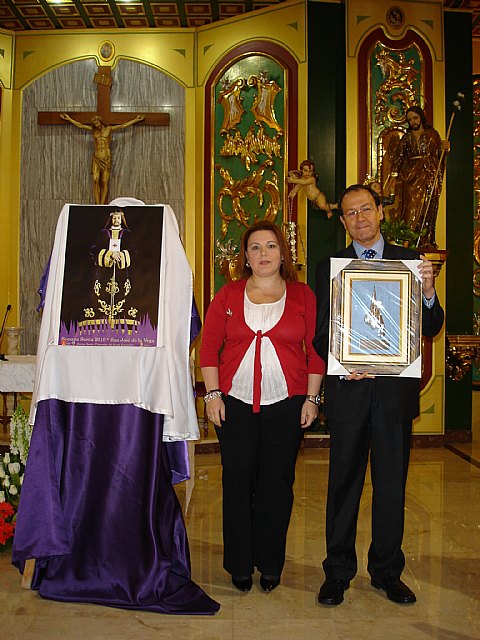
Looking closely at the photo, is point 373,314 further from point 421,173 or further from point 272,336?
point 421,173

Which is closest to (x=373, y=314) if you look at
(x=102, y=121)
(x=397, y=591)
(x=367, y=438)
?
(x=367, y=438)

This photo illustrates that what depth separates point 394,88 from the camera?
23.8ft

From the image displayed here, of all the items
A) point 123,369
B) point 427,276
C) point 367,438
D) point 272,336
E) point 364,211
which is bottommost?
point 367,438

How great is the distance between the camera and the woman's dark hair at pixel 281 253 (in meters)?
3.15

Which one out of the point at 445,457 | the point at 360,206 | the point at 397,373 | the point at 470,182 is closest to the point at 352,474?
the point at 397,373

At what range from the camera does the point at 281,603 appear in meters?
3.01

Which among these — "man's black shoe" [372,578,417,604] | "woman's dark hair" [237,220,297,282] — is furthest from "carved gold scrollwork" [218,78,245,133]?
"man's black shoe" [372,578,417,604]

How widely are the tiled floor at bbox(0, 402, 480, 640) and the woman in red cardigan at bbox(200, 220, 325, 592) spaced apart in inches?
9.3

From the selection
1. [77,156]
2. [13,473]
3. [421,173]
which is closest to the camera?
[13,473]

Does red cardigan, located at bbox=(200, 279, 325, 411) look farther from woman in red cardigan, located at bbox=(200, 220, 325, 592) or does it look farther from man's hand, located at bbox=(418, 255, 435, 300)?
man's hand, located at bbox=(418, 255, 435, 300)

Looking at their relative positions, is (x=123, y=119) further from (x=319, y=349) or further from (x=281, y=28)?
(x=319, y=349)

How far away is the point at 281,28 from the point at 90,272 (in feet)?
17.3

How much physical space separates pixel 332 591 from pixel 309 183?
15.6 ft

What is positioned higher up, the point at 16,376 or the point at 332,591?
the point at 16,376
